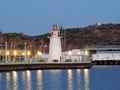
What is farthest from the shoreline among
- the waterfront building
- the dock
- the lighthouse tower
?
the waterfront building

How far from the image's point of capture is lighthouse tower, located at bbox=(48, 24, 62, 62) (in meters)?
122

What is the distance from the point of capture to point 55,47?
401 feet

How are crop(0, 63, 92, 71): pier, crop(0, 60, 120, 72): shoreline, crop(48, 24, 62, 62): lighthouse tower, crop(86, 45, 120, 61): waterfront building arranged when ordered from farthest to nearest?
crop(86, 45, 120, 61): waterfront building
crop(48, 24, 62, 62): lighthouse tower
crop(0, 60, 120, 72): shoreline
crop(0, 63, 92, 71): pier

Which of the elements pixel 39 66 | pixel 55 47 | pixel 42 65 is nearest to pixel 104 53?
pixel 55 47

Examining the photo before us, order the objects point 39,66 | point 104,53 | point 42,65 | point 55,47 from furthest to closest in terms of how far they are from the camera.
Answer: point 104,53 → point 55,47 → point 42,65 → point 39,66

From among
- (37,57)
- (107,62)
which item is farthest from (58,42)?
(107,62)

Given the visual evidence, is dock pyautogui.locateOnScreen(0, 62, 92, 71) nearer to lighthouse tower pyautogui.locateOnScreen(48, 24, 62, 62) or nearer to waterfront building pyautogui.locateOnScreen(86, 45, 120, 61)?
lighthouse tower pyautogui.locateOnScreen(48, 24, 62, 62)

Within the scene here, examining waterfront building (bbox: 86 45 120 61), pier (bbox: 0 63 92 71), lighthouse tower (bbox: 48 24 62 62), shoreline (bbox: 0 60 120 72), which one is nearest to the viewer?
pier (bbox: 0 63 92 71)

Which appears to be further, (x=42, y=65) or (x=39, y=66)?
(x=42, y=65)

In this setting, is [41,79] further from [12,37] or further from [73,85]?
[12,37]

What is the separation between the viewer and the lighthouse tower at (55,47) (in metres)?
122

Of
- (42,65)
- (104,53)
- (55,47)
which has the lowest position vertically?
(42,65)

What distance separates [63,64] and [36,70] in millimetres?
6263

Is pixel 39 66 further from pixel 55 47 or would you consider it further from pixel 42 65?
pixel 55 47
